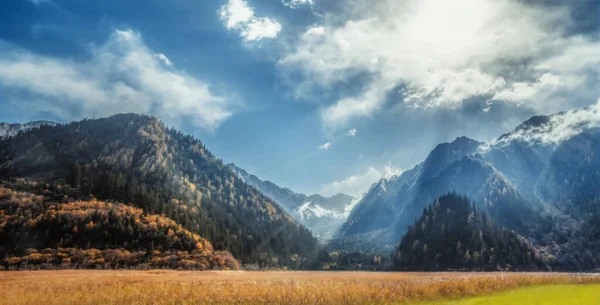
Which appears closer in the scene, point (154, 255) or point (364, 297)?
point (364, 297)

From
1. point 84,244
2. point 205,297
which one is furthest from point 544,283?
point 84,244

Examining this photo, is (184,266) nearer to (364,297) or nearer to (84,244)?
(84,244)

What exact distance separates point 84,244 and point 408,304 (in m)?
196

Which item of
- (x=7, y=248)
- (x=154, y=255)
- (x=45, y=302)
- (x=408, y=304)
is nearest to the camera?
(x=408, y=304)

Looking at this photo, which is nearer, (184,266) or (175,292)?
(175,292)

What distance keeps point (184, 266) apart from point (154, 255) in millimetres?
19588

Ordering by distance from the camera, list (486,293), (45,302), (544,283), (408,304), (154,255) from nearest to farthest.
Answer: (408,304) → (45,302) → (486,293) → (544,283) → (154,255)

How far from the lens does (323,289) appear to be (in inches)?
1753

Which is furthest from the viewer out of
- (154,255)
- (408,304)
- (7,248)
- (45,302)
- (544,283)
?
(154,255)

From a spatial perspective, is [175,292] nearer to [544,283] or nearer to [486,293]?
[486,293]

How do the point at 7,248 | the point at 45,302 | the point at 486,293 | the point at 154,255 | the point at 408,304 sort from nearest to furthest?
the point at 408,304 < the point at 45,302 < the point at 486,293 < the point at 7,248 < the point at 154,255

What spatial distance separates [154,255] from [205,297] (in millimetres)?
172049

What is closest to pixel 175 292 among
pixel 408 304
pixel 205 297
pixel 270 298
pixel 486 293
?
pixel 205 297

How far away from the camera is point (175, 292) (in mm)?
45812
